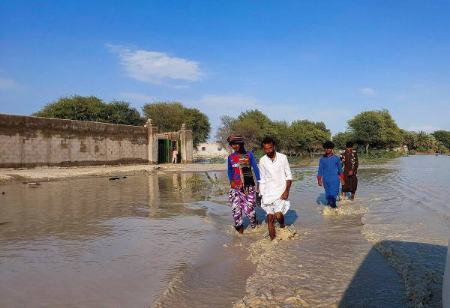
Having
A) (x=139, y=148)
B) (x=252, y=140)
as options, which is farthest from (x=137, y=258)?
(x=252, y=140)

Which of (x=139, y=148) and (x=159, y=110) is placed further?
(x=159, y=110)

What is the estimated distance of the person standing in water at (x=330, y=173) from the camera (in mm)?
9438

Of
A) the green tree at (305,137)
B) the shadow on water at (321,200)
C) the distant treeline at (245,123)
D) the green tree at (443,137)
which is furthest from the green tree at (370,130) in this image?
the shadow on water at (321,200)

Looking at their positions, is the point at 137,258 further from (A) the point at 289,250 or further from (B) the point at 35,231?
(B) the point at 35,231

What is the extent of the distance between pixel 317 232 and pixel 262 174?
1594 millimetres

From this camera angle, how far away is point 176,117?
55125 mm

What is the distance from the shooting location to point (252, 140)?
6244 centimetres

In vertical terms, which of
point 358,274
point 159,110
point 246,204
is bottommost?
point 358,274

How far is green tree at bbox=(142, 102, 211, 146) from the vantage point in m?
55.1

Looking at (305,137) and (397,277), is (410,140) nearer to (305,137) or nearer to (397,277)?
(305,137)

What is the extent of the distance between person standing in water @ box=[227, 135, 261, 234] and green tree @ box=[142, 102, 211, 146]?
48209mm

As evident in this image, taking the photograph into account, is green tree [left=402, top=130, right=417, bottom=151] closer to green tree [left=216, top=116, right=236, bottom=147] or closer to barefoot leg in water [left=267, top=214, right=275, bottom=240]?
green tree [left=216, top=116, right=236, bottom=147]

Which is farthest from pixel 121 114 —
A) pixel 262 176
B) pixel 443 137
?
pixel 443 137

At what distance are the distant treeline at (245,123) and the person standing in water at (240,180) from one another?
46.0m
